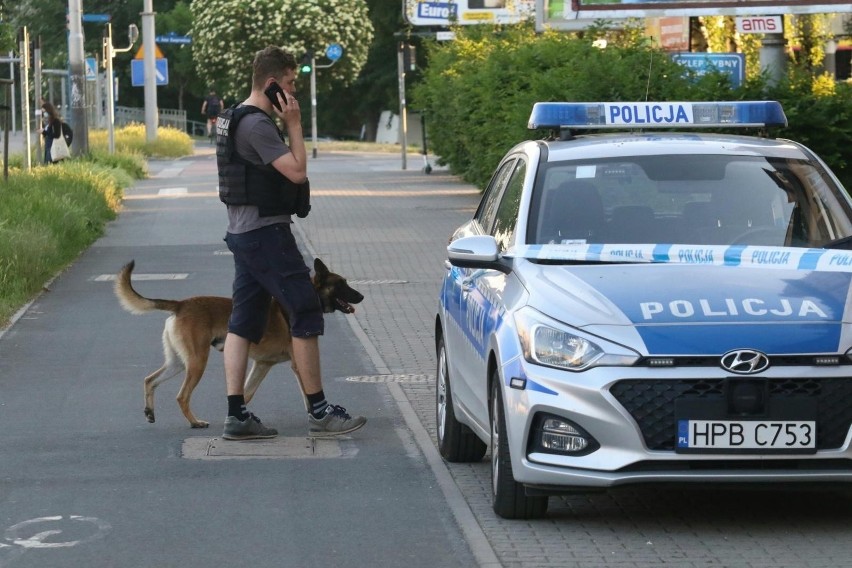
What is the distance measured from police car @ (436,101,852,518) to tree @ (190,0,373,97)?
55.1m

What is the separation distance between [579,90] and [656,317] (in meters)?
13.1

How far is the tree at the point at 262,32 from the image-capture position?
206ft

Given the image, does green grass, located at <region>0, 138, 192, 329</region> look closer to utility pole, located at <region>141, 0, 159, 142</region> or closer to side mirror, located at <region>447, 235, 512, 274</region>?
side mirror, located at <region>447, 235, 512, 274</region>

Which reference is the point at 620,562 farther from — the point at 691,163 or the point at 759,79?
the point at 759,79

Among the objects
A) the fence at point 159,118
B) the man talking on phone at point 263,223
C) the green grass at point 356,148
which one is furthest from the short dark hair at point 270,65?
the fence at point 159,118

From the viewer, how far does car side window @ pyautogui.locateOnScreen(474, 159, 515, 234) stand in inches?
327

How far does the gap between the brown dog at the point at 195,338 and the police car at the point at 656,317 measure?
1686 millimetres

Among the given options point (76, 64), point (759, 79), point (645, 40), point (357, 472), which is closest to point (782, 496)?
point (357, 472)

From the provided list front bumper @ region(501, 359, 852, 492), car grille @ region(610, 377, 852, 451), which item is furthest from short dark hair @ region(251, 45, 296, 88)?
car grille @ region(610, 377, 852, 451)

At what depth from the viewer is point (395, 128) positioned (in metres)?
78.9

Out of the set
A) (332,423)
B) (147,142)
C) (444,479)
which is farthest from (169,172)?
(444,479)

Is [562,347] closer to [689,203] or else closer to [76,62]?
[689,203]

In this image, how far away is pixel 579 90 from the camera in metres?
19.3

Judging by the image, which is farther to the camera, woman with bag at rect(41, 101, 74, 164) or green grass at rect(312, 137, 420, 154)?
green grass at rect(312, 137, 420, 154)
